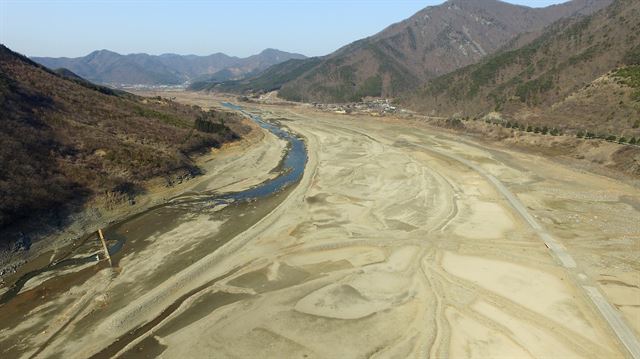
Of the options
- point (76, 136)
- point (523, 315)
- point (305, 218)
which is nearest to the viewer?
point (523, 315)

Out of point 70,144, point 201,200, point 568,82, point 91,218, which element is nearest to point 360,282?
point 201,200

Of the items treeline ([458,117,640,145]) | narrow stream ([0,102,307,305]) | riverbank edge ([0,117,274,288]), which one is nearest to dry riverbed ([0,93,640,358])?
narrow stream ([0,102,307,305])

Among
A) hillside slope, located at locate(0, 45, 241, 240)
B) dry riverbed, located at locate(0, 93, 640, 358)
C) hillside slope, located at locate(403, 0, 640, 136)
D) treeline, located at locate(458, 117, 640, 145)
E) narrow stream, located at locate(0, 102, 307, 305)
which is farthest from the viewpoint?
hillside slope, located at locate(403, 0, 640, 136)

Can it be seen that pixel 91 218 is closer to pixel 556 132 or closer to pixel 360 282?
pixel 360 282

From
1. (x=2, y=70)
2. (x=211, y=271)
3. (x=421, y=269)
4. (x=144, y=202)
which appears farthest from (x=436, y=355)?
(x=2, y=70)

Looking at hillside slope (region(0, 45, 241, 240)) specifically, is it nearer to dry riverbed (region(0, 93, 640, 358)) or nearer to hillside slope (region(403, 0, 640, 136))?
dry riverbed (region(0, 93, 640, 358))

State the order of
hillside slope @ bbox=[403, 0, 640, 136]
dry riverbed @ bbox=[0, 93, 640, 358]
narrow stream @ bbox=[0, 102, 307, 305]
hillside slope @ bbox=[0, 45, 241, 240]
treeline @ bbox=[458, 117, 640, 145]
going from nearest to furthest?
1. dry riverbed @ bbox=[0, 93, 640, 358]
2. narrow stream @ bbox=[0, 102, 307, 305]
3. hillside slope @ bbox=[0, 45, 241, 240]
4. treeline @ bbox=[458, 117, 640, 145]
5. hillside slope @ bbox=[403, 0, 640, 136]

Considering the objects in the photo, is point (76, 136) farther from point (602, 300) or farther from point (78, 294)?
point (602, 300)

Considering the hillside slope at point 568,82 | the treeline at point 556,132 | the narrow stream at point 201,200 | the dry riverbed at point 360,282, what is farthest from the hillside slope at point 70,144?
the hillside slope at point 568,82
